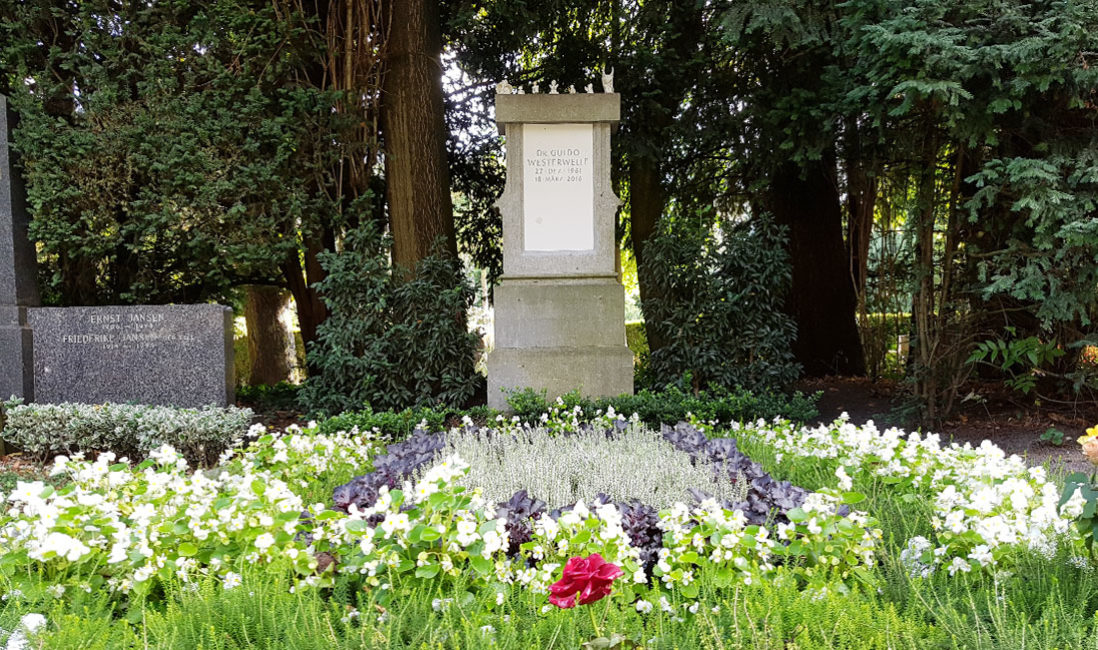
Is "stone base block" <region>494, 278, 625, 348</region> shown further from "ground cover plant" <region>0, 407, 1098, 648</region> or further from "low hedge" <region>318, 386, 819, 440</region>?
"ground cover plant" <region>0, 407, 1098, 648</region>

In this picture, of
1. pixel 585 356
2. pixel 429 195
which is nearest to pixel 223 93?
pixel 429 195

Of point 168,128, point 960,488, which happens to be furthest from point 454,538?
point 168,128

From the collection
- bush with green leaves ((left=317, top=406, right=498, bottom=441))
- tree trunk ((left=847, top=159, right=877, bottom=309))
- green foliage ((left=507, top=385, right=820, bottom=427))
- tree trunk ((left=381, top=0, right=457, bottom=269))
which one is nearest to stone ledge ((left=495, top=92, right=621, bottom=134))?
tree trunk ((left=381, top=0, right=457, bottom=269))

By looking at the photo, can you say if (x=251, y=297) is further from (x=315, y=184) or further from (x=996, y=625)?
(x=996, y=625)

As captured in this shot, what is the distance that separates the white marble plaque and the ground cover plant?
455 centimetres

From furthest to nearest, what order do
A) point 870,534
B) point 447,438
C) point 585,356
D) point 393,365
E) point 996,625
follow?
point 393,365 → point 585,356 → point 447,438 → point 870,534 → point 996,625

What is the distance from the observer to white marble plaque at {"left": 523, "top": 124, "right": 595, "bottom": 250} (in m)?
7.55

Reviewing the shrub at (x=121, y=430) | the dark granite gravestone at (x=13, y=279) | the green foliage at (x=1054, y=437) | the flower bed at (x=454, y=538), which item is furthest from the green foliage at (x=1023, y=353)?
the dark granite gravestone at (x=13, y=279)

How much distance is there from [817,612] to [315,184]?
825 centimetres

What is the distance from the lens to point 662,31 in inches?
366

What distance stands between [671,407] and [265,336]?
9.45 meters

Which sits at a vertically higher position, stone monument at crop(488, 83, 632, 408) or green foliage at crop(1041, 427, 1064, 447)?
stone monument at crop(488, 83, 632, 408)

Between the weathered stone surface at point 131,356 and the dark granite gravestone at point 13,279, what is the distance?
0.39 feet

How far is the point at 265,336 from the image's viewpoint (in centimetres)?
1393
